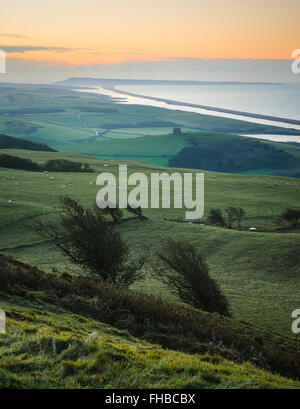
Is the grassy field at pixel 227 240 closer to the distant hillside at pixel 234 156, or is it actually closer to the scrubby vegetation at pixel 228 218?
the scrubby vegetation at pixel 228 218

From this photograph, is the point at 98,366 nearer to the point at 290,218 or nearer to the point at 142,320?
the point at 142,320

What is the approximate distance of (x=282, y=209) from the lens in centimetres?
6147

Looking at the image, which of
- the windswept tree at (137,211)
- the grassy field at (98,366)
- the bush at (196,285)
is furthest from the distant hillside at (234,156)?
the grassy field at (98,366)

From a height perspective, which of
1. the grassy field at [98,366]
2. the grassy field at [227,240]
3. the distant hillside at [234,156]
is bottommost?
the grassy field at [227,240]

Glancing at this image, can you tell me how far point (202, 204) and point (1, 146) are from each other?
107506 millimetres

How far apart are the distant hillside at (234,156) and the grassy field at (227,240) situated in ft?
280

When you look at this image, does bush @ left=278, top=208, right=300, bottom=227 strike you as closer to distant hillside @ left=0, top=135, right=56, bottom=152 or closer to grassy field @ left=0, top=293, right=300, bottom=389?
grassy field @ left=0, top=293, right=300, bottom=389

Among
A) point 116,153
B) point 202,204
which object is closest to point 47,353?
point 202,204

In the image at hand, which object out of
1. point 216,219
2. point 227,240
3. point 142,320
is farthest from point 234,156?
point 142,320

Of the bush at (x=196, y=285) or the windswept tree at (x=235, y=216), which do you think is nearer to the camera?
the bush at (x=196, y=285)

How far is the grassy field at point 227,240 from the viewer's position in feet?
93.9

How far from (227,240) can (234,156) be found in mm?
136967

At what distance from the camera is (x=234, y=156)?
568 ft
